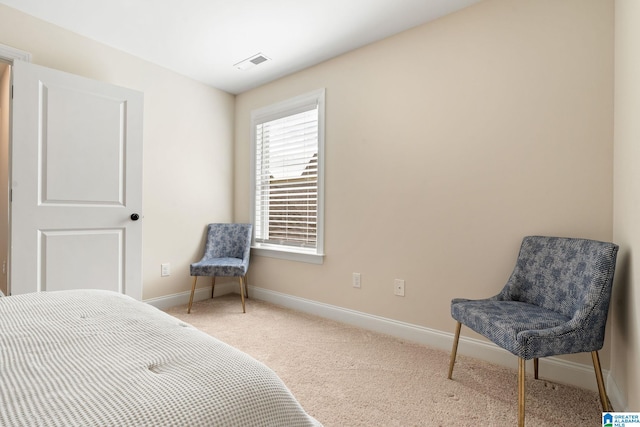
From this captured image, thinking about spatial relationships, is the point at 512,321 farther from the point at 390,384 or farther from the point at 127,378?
the point at 127,378

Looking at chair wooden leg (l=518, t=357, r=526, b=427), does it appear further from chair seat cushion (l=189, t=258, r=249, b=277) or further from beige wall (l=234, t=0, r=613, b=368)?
chair seat cushion (l=189, t=258, r=249, b=277)

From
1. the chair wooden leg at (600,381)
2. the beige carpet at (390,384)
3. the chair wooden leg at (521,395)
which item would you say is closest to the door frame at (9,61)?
the beige carpet at (390,384)

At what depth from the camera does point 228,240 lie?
3523 mm

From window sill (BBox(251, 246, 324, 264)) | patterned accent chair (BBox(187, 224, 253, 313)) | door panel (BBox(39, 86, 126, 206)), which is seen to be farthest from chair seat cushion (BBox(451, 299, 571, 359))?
door panel (BBox(39, 86, 126, 206))

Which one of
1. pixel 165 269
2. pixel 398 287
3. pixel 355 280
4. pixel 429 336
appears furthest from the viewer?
pixel 165 269

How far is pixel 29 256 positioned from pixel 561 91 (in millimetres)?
3549

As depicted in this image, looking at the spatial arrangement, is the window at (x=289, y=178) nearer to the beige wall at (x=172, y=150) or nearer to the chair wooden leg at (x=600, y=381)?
the beige wall at (x=172, y=150)

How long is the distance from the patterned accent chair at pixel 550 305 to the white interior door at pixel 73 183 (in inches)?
100

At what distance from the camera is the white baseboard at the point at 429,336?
174 cm

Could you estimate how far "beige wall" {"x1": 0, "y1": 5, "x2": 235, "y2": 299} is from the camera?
2.66 meters

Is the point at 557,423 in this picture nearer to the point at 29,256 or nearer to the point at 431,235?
the point at 431,235

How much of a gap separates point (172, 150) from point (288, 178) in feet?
3.93

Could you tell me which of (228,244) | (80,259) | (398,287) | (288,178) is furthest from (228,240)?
(398,287)

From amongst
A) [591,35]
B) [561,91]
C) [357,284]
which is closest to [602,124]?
[561,91]
